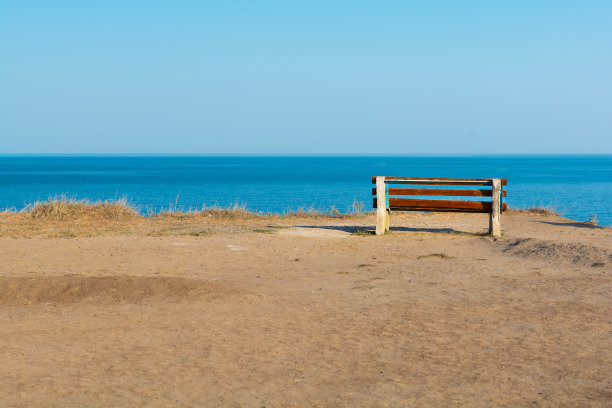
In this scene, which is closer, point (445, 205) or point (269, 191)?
point (445, 205)

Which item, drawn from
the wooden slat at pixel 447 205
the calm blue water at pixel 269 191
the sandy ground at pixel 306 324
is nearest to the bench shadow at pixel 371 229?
the wooden slat at pixel 447 205

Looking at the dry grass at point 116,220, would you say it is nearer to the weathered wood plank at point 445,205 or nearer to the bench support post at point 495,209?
the weathered wood plank at point 445,205

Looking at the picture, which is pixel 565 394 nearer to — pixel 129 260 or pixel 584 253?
pixel 584 253

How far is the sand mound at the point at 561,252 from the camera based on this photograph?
11.1 metres

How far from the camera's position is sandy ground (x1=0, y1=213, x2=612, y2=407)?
5215mm

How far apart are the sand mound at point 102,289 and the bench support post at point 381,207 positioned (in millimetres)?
6363

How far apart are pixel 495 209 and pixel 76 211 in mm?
11470

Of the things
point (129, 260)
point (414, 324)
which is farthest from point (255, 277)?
point (414, 324)

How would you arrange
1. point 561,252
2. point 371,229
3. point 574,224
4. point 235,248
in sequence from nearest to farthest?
1. point 561,252
2. point 235,248
3. point 371,229
4. point 574,224

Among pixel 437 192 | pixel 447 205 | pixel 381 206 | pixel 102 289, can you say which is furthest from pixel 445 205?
pixel 102 289

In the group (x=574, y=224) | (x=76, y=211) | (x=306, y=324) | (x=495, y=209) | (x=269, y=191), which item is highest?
(x=495, y=209)

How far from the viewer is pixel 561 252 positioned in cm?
1168

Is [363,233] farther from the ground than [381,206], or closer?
closer

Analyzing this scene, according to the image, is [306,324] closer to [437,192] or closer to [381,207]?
[381,207]
